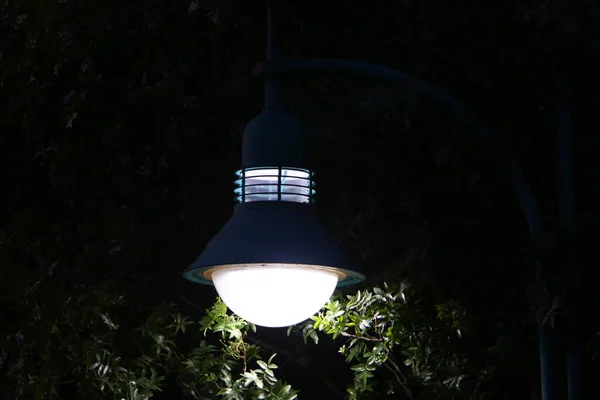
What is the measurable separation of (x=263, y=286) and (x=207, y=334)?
4.34 feet

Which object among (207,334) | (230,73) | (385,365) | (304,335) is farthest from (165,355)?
(230,73)

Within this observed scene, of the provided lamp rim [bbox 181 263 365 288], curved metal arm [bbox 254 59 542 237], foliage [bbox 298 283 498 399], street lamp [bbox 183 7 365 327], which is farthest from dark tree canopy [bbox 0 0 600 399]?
street lamp [bbox 183 7 365 327]

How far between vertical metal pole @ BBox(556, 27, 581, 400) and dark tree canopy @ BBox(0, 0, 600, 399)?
0.9 inches

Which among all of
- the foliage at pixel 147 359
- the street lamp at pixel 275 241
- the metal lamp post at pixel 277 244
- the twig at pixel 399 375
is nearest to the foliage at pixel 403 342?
the twig at pixel 399 375

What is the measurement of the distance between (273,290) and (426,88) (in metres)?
0.66

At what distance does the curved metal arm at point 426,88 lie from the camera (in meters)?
2.62

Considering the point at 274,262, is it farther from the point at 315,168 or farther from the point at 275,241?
the point at 315,168

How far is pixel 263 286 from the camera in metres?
2.42

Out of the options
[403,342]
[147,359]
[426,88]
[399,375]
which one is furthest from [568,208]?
[147,359]

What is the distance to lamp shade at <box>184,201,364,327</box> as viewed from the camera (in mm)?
2350

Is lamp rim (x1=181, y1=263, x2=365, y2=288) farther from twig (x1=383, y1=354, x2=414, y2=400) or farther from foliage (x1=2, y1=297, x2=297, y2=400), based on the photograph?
foliage (x1=2, y1=297, x2=297, y2=400)

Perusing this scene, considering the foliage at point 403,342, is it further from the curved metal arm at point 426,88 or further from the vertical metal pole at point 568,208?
the curved metal arm at point 426,88

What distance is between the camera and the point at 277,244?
2352mm

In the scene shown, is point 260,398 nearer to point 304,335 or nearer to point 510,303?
point 304,335
